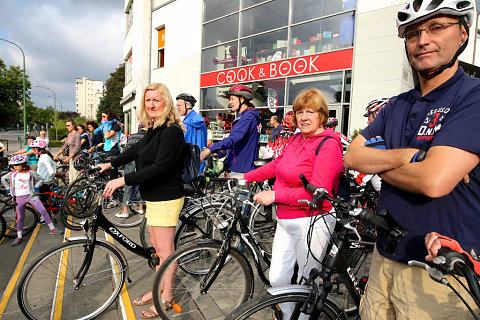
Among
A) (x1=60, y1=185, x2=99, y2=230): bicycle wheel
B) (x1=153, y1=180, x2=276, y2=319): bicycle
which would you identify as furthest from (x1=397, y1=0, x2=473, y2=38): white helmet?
(x1=60, y1=185, x2=99, y2=230): bicycle wheel

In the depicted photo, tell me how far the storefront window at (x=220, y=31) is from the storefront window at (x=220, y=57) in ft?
1.10

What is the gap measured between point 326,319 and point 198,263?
1239mm

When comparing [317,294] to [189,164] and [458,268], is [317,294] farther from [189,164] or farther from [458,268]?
[189,164]

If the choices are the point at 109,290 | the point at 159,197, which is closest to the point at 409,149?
the point at 159,197

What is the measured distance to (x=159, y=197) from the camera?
2568 mm

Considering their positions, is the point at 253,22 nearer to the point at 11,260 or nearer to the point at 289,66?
the point at 289,66

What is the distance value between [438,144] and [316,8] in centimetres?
979

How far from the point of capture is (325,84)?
9219 millimetres

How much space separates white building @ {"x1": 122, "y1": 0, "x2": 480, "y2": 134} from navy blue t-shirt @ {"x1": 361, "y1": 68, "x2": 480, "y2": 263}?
7.15 m

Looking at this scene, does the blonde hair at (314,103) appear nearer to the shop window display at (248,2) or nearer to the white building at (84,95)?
the shop window display at (248,2)

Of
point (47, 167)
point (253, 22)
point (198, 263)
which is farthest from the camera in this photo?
point (253, 22)

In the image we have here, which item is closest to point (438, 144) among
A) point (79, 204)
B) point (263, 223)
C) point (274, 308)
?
point (274, 308)

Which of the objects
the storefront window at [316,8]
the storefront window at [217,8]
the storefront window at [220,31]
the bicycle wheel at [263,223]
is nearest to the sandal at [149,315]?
the bicycle wheel at [263,223]

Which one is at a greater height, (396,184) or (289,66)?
(289,66)
